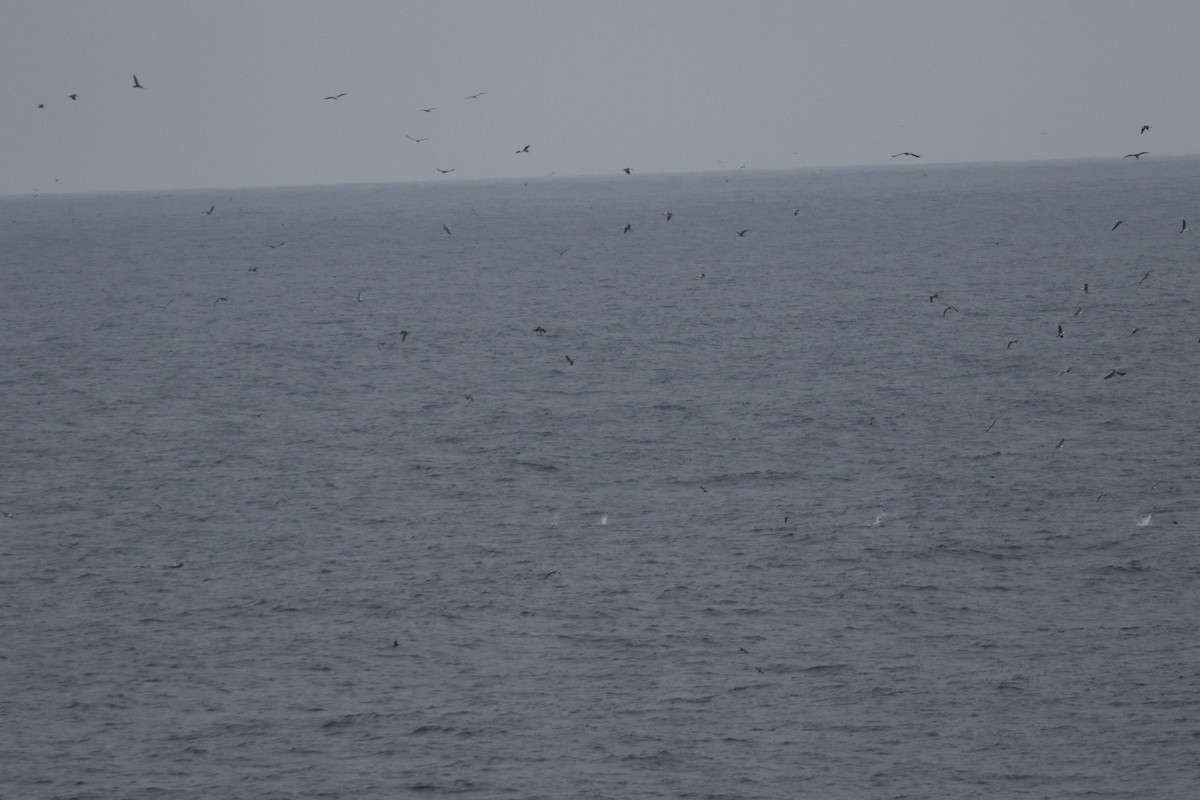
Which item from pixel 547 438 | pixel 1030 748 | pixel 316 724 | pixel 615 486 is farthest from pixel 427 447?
pixel 1030 748

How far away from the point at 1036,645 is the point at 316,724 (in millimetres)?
24226

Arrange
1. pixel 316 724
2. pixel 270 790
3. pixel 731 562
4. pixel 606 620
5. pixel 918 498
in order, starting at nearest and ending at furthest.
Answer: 1. pixel 270 790
2. pixel 316 724
3. pixel 606 620
4. pixel 731 562
5. pixel 918 498

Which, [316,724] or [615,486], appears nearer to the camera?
[316,724]

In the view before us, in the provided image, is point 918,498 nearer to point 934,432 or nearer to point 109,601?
point 934,432

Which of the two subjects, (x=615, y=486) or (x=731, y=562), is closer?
(x=731, y=562)

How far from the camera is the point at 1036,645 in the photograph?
4784 centimetres

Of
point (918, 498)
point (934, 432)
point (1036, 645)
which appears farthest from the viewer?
point (934, 432)

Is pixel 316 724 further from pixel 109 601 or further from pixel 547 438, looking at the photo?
pixel 547 438

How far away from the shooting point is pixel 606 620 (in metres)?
51.3

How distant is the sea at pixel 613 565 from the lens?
41344 millimetres

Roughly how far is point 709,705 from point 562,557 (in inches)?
600

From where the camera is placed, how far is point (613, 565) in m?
57.1

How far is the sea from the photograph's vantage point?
41.3 m

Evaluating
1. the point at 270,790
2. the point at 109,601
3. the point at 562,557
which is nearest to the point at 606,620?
the point at 562,557
